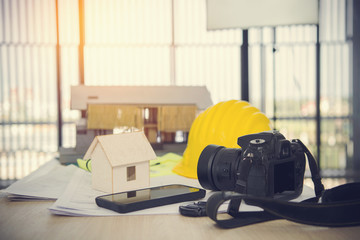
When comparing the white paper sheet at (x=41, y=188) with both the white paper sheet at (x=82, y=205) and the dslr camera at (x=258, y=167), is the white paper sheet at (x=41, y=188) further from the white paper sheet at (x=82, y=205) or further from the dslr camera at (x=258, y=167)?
the dslr camera at (x=258, y=167)

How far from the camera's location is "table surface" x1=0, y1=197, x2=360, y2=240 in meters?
0.59

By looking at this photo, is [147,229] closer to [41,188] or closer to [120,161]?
[120,161]

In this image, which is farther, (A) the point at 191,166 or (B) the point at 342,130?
(B) the point at 342,130

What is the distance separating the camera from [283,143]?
73cm

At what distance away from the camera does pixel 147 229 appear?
0.62 meters

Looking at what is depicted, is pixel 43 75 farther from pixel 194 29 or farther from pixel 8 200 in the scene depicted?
pixel 8 200

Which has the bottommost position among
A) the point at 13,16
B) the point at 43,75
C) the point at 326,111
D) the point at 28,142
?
the point at 28,142

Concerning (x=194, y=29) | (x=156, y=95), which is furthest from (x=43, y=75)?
(x=156, y=95)

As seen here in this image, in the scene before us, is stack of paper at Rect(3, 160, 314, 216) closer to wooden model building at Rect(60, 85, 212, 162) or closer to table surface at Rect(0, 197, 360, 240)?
table surface at Rect(0, 197, 360, 240)

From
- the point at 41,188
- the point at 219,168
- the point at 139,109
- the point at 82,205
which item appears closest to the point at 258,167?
the point at 219,168

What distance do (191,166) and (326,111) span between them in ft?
7.96

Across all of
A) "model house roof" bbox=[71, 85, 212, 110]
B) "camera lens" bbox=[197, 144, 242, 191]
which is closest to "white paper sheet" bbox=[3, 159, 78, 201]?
"camera lens" bbox=[197, 144, 242, 191]

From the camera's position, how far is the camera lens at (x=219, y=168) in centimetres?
79

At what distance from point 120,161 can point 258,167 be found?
0.29 meters
